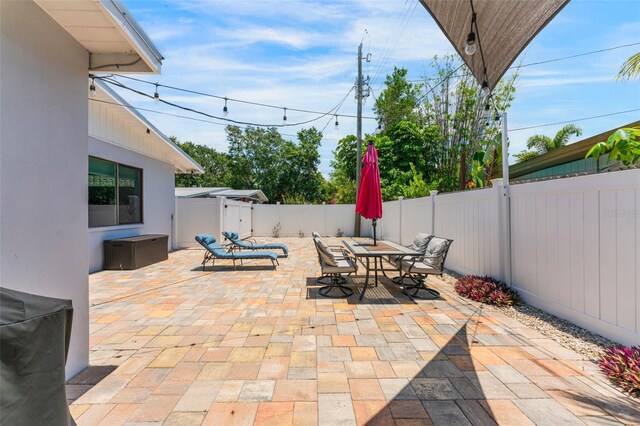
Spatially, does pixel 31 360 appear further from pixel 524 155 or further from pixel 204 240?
pixel 524 155

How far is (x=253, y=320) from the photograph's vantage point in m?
4.58

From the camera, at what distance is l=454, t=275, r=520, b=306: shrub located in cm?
511

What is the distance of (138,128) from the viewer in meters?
9.61

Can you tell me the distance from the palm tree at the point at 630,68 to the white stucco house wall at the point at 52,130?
228 inches

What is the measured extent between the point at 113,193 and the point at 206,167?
31.1 meters

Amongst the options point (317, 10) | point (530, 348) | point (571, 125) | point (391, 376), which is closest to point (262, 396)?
point (391, 376)

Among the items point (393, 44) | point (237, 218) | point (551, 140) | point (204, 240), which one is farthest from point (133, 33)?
point (551, 140)

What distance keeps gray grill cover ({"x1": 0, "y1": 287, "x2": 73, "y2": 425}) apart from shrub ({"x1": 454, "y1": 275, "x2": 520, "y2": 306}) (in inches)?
213

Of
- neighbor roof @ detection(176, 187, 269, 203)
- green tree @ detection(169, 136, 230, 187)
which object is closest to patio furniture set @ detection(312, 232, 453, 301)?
neighbor roof @ detection(176, 187, 269, 203)

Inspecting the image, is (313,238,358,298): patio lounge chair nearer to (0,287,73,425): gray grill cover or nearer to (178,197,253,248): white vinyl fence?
(0,287,73,425): gray grill cover

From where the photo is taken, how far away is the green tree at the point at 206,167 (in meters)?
38.1

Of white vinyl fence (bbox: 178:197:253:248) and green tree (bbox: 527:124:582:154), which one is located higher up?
green tree (bbox: 527:124:582:154)

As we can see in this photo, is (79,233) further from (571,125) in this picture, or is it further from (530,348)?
(571,125)

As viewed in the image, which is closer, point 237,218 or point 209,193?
point 237,218
